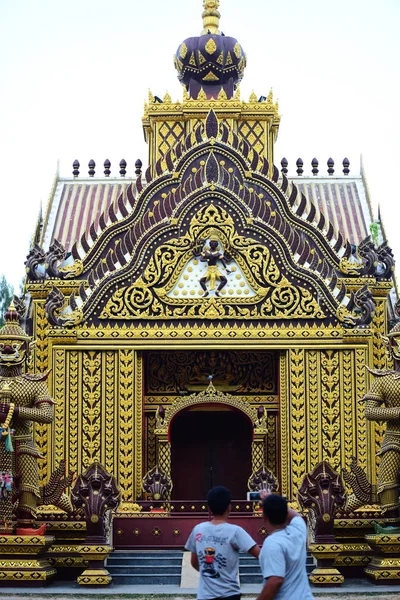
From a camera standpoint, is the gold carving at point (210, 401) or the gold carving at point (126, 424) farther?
the gold carving at point (210, 401)

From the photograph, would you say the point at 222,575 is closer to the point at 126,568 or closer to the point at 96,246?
the point at 126,568

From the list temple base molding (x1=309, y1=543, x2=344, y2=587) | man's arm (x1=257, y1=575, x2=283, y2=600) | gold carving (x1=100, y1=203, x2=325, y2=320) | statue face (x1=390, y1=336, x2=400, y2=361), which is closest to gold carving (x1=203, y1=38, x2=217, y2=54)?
gold carving (x1=100, y1=203, x2=325, y2=320)

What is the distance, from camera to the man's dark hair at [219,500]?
32.6 ft

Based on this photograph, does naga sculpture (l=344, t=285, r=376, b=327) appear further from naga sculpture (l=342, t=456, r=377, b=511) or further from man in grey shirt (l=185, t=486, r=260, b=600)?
man in grey shirt (l=185, t=486, r=260, b=600)

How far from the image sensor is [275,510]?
366 inches

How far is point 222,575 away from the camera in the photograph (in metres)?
9.88

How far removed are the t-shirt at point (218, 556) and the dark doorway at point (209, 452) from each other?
13707 millimetres

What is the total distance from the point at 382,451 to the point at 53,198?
547 inches

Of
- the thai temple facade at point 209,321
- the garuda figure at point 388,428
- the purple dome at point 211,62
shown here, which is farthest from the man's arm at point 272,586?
the purple dome at point 211,62

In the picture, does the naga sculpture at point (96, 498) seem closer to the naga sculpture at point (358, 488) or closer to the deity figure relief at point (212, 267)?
the naga sculpture at point (358, 488)

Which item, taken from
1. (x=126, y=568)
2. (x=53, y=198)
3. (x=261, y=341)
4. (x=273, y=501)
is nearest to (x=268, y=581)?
(x=273, y=501)

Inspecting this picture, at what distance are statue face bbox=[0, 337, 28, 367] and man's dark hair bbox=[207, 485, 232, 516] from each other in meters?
9.54

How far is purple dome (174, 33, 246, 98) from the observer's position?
27219mm

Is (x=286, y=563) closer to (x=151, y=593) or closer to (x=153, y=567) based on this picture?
(x=151, y=593)
